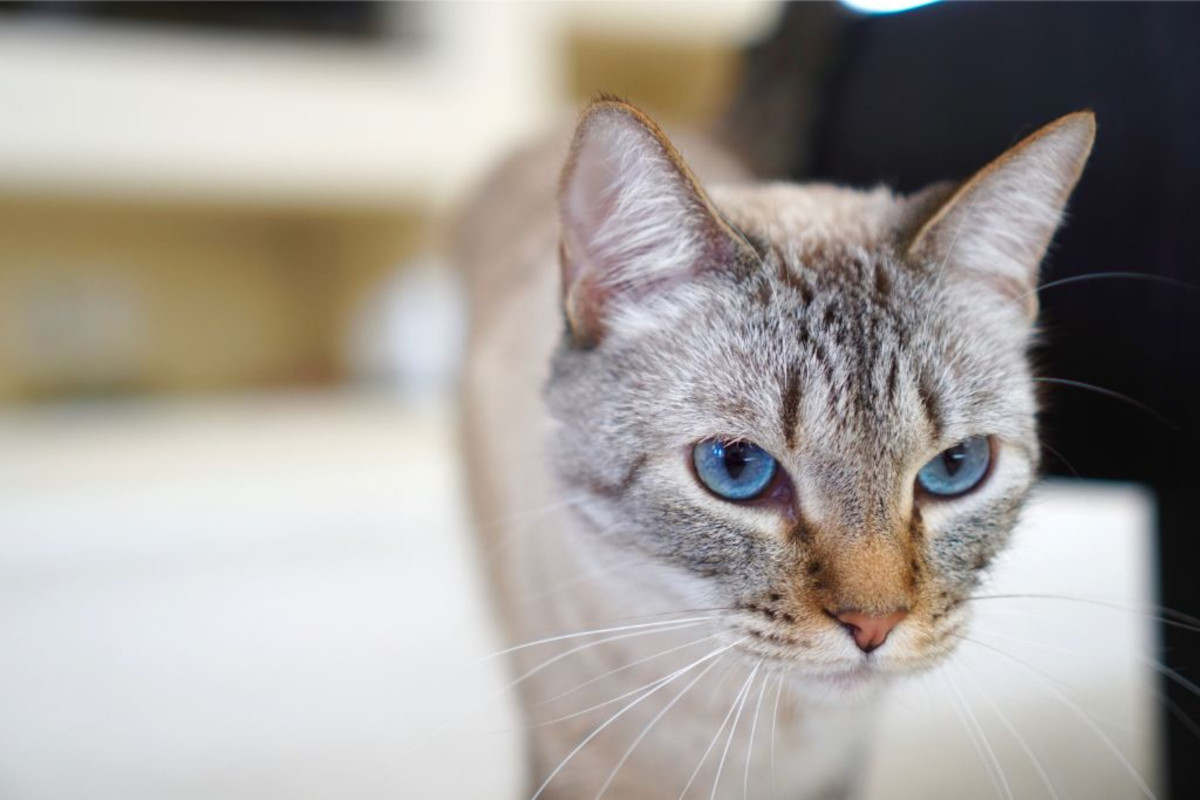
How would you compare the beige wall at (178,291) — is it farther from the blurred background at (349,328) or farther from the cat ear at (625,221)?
the cat ear at (625,221)

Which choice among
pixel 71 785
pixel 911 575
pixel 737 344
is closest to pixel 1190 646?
pixel 911 575

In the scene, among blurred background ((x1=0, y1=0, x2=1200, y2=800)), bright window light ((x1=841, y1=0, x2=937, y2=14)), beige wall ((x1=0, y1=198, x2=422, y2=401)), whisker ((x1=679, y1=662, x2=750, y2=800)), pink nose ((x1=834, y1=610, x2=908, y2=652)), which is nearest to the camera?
pink nose ((x1=834, y1=610, x2=908, y2=652))

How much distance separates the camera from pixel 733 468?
2.90 feet

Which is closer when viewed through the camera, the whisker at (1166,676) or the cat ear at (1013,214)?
the cat ear at (1013,214)

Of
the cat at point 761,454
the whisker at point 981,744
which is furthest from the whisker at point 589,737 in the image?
the whisker at point 981,744

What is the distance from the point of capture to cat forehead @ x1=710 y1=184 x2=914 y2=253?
3.20ft

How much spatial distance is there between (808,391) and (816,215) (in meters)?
0.28

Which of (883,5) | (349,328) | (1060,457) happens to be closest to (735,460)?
(1060,457)

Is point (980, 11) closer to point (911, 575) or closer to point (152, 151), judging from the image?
point (911, 575)

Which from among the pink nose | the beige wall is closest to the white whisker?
the pink nose

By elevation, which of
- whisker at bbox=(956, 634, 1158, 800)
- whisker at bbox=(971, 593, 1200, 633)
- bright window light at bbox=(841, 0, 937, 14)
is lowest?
whisker at bbox=(956, 634, 1158, 800)

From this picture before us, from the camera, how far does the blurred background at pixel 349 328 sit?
3.34 feet

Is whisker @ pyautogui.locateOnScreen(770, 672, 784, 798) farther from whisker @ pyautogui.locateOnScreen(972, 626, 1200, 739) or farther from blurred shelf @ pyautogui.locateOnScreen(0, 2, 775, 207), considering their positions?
blurred shelf @ pyautogui.locateOnScreen(0, 2, 775, 207)

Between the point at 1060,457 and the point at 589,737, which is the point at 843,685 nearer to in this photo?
the point at 589,737
